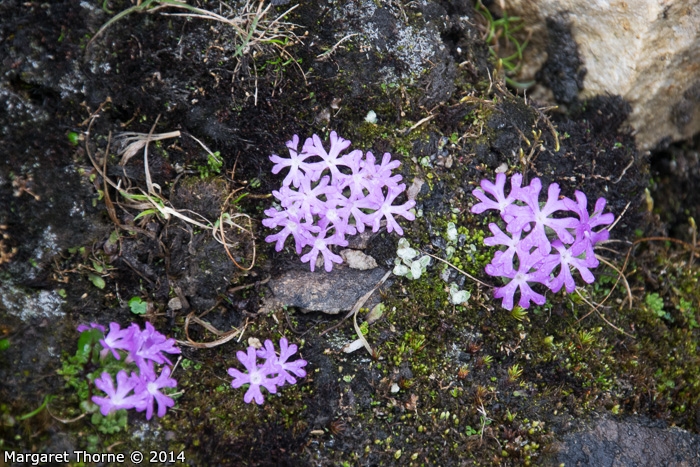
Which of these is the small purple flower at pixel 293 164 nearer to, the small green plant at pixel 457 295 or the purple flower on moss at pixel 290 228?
the purple flower on moss at pixel 290 228

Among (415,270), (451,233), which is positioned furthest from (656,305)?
(415,270)

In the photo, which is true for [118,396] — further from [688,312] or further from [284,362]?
[688,312]

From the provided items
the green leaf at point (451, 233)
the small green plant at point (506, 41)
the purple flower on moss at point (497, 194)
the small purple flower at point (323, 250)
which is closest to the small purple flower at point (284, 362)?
the small purple flower at point (323, 250)

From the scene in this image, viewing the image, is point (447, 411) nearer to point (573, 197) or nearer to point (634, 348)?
point (634, 348)

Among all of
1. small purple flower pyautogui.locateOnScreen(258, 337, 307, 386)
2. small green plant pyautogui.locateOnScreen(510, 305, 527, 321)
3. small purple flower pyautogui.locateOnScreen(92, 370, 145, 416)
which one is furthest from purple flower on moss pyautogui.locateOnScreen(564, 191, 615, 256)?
small purple flower pyautogui.locateOnScreen(92, 370, 145, 416)

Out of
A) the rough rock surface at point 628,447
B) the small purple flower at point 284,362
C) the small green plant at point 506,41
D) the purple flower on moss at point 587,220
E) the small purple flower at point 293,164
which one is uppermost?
the small green plant at point 506,41

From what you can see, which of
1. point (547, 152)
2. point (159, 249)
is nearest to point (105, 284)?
point (159, 249)
